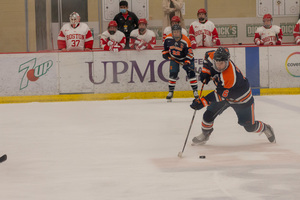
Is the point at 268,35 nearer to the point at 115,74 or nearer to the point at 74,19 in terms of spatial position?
the point at 115,74

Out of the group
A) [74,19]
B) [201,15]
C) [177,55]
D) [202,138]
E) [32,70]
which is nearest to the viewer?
[202,138]

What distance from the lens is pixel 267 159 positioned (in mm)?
5383

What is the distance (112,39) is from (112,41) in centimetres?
7

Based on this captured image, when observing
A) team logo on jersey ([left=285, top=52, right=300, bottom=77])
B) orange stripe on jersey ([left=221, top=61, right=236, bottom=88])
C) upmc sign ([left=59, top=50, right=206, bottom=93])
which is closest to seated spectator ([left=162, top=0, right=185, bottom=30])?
upmc sign ([left=59, top=50, right=206, bottom=93])

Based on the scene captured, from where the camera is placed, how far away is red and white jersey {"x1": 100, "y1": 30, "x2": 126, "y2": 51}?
1115cm

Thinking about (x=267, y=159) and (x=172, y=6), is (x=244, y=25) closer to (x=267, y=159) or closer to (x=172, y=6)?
(x=172, y=6)

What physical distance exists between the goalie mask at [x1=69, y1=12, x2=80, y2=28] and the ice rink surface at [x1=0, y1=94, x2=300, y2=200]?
2.38 m

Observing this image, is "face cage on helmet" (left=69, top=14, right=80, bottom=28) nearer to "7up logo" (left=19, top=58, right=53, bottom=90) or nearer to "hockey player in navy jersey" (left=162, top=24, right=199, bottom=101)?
"7up logo" (left=19, top=58, right=53, bottom=90)

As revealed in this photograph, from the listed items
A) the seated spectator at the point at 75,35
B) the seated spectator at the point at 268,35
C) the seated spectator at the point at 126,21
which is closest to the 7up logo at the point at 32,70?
the seated spectator at the point at 75,35

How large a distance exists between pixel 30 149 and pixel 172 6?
19.7 feet

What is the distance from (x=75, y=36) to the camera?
1126 centimetres

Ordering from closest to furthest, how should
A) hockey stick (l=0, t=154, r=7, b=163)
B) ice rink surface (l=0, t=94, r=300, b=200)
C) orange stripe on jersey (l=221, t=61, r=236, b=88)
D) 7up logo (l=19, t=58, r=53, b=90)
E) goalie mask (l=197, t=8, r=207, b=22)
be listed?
ice rink surface (l=0, t=94, r=300, b=200) → hockey stick (l=0, t=154, r=7, b=163) → orange stripe on jersey (l=221, t=61, r=236, b=88) → 7up logo (l=19, t=58, r=53, b=90) → goalie mask (l=197, t=8, r=207, b=22)

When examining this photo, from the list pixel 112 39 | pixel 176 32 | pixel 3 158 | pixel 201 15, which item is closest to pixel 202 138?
pixel 3 158

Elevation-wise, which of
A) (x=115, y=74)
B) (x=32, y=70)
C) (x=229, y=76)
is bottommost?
(x=115, y=74)
